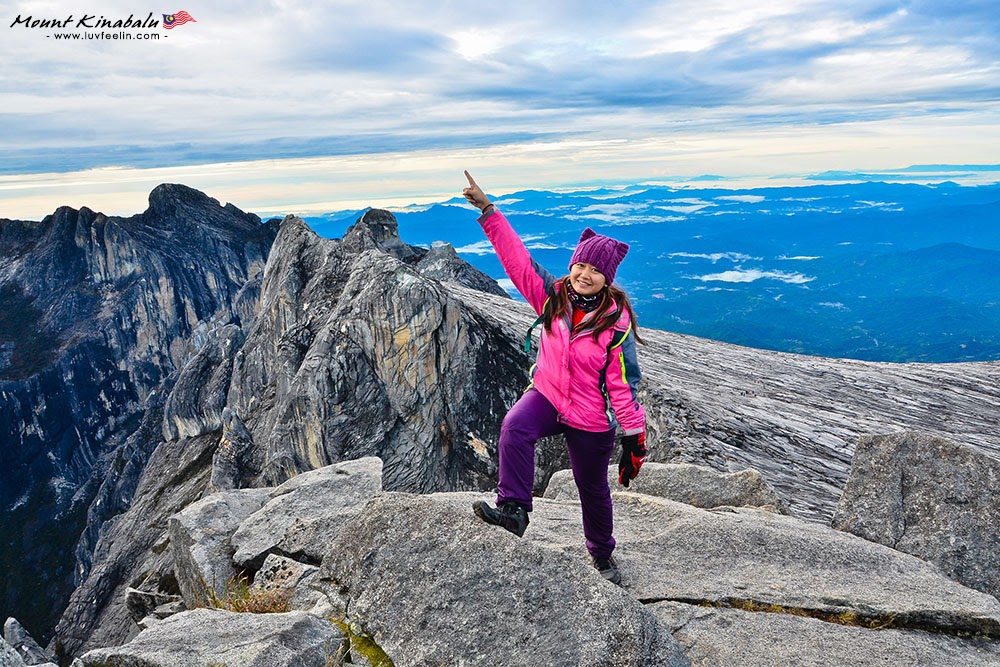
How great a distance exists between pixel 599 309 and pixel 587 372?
92 cm

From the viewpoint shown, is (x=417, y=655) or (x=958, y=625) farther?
(x=958, y=625)

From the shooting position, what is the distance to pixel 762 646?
7.89 metres

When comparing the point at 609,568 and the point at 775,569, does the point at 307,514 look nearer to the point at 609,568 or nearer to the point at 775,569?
the point at 609,568

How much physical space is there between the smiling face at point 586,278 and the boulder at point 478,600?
351 centimetres

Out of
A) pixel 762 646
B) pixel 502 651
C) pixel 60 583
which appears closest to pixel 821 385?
pixel 762 646

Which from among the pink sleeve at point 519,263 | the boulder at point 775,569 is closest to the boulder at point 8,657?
the boulder at point 775,569

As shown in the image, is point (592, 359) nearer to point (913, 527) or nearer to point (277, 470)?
point (913, 527)

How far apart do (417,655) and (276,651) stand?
5.26 ft

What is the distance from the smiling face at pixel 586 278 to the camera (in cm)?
891

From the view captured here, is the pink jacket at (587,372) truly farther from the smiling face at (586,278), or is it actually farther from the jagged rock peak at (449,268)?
the jagged rock peak at (449,268)

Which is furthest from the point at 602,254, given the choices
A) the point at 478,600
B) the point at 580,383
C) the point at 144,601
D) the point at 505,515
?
the point at 144,601

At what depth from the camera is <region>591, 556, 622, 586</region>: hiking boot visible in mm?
9266

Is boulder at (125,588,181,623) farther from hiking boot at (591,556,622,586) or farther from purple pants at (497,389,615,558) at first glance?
hiking boot at (591,556,622,586)

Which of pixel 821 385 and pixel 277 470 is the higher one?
pixel 821 385
